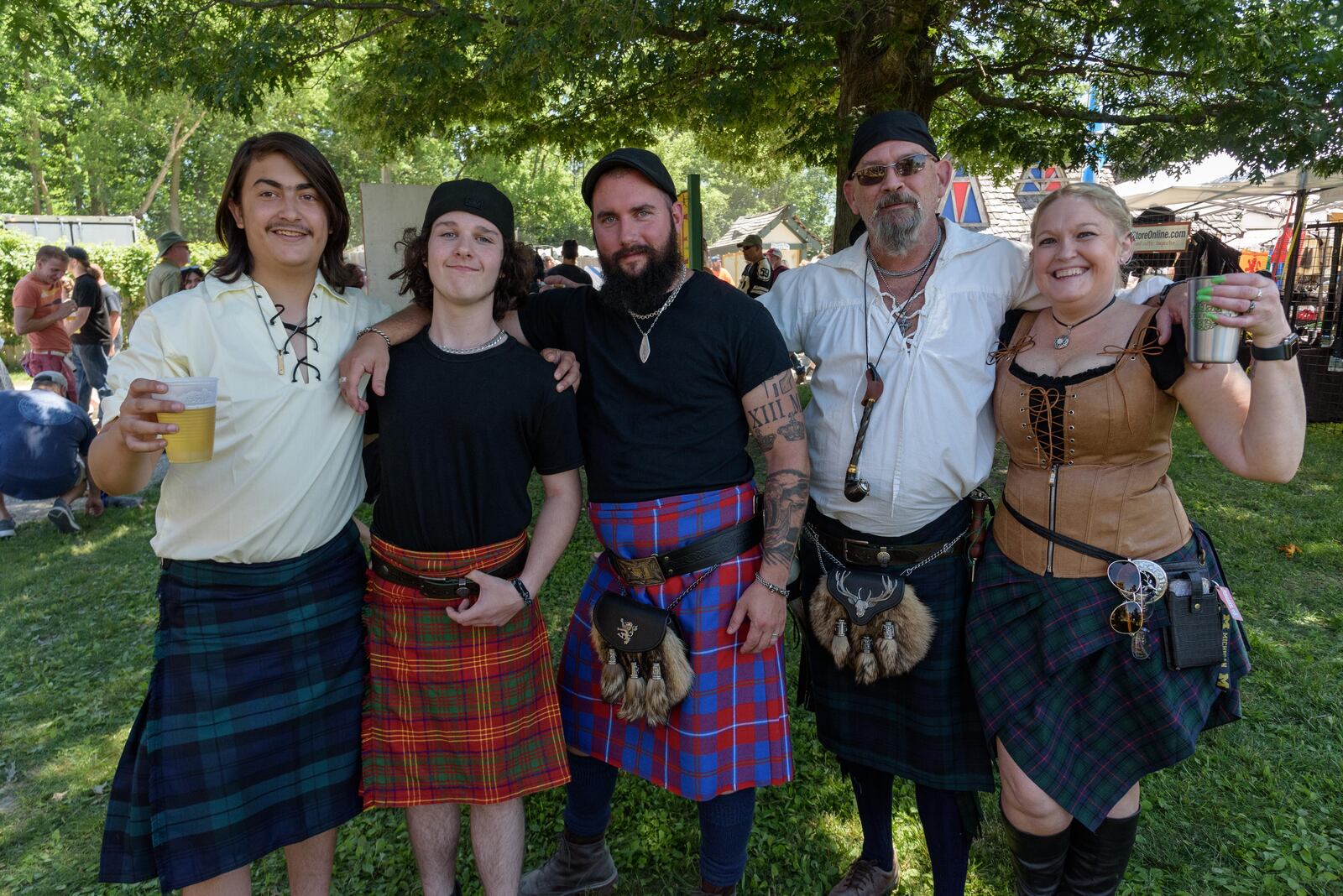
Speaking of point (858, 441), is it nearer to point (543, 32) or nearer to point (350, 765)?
point (350, 765)

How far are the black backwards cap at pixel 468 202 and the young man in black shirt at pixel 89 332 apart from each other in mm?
7684

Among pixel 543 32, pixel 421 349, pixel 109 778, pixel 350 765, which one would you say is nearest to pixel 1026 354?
pixel 421 349

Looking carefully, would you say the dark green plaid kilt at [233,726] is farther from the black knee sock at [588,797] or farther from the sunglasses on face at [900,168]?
the sunglasses on face at [900,168]

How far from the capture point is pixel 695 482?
218 cm

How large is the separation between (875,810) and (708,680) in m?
0.74

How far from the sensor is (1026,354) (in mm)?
2119

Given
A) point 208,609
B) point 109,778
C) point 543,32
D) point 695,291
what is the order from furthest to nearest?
point 543,32
point 109,778
point 695,291
point 208,609

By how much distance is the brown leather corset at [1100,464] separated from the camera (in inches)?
75.8

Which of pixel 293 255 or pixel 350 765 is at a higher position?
pixel 293 255

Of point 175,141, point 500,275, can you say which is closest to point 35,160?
point 175,141

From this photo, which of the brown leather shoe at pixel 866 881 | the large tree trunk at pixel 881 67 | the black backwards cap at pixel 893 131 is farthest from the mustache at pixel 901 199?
the large tree trunk at pixel 881 67

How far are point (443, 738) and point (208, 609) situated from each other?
0.64 meters

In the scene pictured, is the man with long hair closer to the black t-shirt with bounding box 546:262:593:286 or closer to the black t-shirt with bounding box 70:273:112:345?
the black t-shirt with bounding box 546:262:593:286

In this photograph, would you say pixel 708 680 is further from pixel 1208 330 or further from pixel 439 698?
pixel 1208 330
